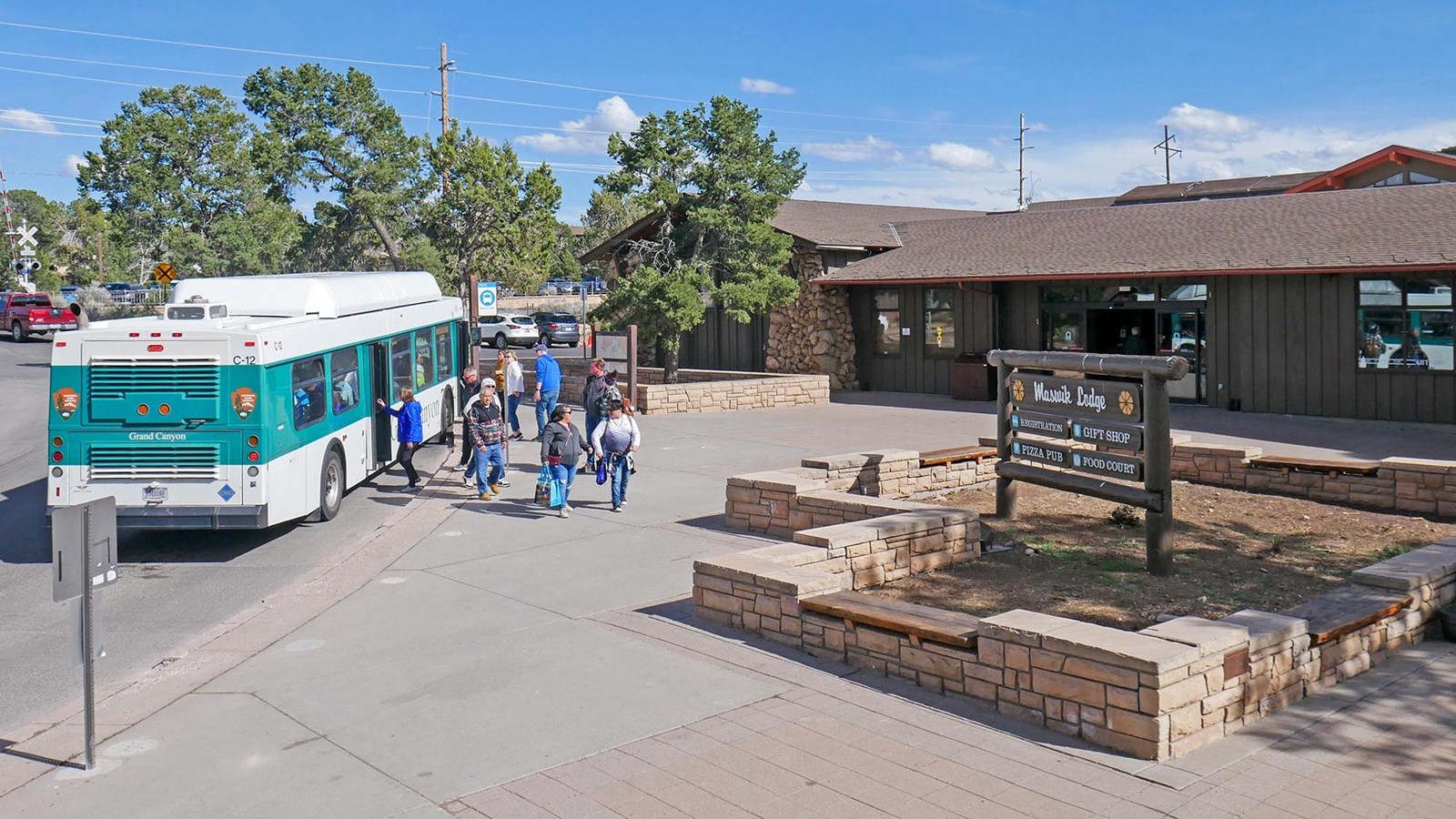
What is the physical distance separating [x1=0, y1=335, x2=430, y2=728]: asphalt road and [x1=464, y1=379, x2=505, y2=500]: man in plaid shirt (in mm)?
1204

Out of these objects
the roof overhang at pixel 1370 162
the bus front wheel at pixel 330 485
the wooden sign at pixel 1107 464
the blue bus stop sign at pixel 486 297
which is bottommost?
the bus front wheel at pixel 330 485

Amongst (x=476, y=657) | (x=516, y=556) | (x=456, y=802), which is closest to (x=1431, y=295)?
(x=516, y=556)

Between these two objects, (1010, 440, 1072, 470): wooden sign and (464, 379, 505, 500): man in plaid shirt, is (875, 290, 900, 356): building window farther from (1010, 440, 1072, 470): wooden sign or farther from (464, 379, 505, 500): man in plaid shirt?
(1010, 440, 1072, 470): wooden sign

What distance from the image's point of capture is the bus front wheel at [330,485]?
45.9 feet

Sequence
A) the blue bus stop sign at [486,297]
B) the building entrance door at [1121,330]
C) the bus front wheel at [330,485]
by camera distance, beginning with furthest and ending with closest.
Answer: the building entrance door at [1121,330] < the blue bus stop sign at [486,297] < the bus front wheel at [330,485]

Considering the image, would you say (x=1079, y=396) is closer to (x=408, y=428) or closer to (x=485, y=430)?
(x=485, y=430)

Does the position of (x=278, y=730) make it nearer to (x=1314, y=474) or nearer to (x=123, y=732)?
(x=123, y=732)

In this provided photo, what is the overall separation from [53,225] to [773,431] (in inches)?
3526

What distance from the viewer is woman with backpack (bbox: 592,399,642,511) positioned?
1384cm

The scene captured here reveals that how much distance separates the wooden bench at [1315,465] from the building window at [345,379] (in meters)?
10.3

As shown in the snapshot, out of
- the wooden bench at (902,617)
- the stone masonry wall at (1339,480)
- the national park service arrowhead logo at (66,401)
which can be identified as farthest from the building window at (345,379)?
the stone masonry wall at (1339,480)

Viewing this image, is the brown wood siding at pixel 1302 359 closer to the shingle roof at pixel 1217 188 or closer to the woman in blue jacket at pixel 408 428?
the woman in blue jacket at pixel 408 428

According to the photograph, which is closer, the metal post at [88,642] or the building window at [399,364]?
the metal post at [88,642]

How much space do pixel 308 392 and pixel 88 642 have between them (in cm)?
703
